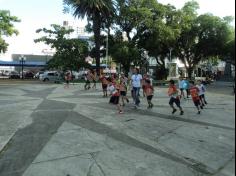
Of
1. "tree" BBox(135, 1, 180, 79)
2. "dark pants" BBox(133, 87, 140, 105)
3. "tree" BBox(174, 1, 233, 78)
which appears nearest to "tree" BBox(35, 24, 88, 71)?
"tree" BBox(135, 1, 180, 79)

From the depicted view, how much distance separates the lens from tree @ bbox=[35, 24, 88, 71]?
158ft

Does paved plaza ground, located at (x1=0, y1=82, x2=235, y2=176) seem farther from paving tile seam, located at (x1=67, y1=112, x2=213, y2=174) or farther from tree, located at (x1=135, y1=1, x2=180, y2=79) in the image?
tree, located at (x1=135, y1=1, x2=180, y2=79)

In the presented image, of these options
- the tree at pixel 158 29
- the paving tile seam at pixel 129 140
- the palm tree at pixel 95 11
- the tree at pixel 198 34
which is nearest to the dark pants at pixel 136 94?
the paving tile seam at pixel 129 140

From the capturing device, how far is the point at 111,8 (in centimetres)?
4931

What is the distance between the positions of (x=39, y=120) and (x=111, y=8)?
37.6 meters

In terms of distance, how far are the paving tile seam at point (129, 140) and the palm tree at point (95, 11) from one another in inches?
1323

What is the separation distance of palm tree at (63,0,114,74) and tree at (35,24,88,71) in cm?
267

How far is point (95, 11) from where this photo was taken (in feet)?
158

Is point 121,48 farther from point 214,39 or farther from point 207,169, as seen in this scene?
point 207,169

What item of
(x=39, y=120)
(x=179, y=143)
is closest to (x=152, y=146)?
(x=179, y=143)

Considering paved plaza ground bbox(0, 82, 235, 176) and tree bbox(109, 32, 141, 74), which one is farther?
tree bbox(109, 32, 141, 74)

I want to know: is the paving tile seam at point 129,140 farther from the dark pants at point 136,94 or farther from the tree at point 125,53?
the tree at point 125,53

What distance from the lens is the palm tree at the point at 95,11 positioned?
1864 inches

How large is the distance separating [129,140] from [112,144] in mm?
643
